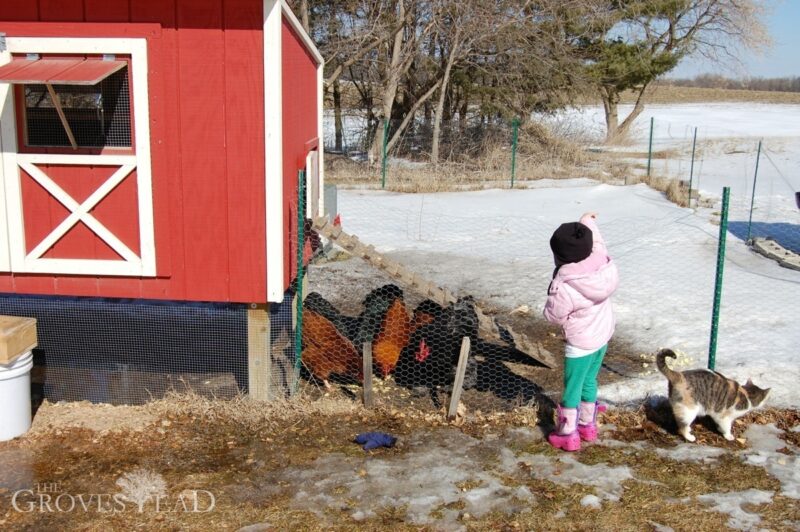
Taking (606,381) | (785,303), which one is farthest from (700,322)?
(606,381)

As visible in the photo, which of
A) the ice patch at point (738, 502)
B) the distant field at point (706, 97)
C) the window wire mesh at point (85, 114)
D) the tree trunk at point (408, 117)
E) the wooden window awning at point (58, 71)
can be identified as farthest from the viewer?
the distant field at point (706, 97)

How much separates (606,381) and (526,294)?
264cm

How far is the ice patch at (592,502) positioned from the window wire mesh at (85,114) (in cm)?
386

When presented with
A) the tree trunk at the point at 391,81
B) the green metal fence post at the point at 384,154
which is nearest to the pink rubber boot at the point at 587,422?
the green metal fence post at the point at 384,154

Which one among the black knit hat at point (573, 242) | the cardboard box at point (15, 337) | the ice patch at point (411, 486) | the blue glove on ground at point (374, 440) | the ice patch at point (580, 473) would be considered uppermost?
the black knit hat at point (573, 242)

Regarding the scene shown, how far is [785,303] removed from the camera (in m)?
8.13

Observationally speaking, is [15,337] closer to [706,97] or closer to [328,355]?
[328,355]

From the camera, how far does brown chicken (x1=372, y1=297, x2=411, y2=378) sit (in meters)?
6.14

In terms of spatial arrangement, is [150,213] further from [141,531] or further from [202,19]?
[141,531]

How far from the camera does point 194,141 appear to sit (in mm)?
5211

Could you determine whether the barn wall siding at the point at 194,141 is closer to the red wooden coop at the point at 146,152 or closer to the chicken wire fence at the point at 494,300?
the red wooden coop at the point at 146,152

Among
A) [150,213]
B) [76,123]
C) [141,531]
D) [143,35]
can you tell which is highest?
[143,35]

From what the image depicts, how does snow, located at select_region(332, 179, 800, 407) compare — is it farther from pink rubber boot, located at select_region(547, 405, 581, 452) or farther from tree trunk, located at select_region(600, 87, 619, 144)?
tree trunk, located at select_region(600, 87, 619, 144)

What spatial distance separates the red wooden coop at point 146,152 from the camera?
200 inches
